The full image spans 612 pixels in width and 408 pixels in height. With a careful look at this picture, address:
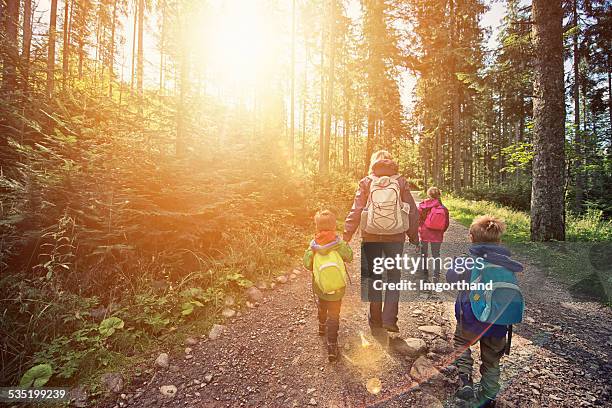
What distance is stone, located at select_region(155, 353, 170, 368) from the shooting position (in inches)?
130

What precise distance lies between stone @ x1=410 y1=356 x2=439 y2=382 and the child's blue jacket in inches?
26.1

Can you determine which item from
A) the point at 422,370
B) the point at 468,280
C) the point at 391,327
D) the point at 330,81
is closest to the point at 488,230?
the point at 468,280

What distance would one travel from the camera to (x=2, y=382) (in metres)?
2.70

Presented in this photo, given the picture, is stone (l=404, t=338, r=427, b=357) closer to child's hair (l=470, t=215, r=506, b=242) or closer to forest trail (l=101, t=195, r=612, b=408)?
forest trail (l=101, t=195, r=612, b=408)

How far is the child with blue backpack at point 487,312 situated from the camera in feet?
8.27

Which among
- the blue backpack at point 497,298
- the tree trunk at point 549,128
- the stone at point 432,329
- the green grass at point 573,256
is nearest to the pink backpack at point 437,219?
the stone at point 432,329

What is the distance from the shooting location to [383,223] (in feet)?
11.9

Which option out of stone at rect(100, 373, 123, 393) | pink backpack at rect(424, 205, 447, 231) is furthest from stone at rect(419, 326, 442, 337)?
stone at rect(100, 373, 123, 393)

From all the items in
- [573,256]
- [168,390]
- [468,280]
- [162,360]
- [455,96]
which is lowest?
[168,390]

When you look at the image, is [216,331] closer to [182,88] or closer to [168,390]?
[168,390]

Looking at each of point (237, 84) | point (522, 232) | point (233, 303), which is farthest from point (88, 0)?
point (522, 232)

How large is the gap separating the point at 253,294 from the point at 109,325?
2.14m

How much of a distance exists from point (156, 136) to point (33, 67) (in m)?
2.58

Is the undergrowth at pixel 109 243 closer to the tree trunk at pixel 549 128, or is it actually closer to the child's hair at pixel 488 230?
the child's hair at pixel 488 230
